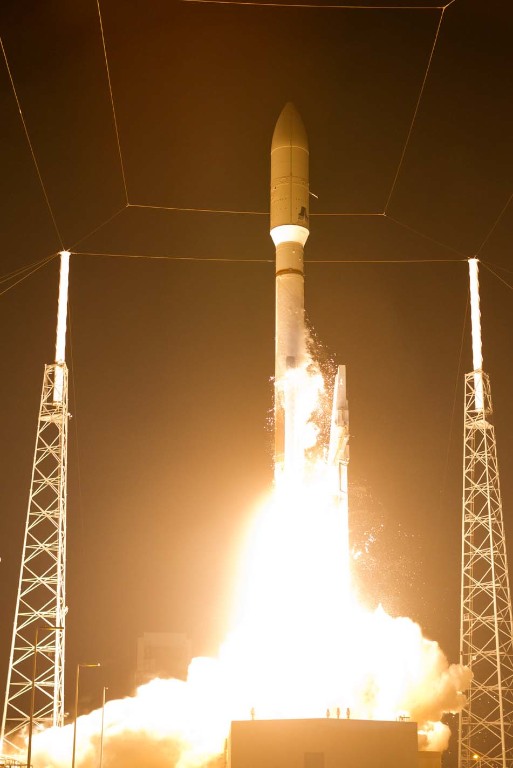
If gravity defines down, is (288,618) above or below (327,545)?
below

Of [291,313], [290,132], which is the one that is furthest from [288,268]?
[290,132]

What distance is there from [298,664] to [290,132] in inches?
669

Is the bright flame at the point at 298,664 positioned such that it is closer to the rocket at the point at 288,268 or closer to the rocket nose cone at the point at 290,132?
the rocket at the point at 288,268

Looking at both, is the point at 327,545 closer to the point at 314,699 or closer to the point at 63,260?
the point at 314,699

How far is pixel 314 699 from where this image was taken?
100.0ft

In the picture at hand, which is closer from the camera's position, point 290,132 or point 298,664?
point 298,664

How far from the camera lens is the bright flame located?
102 ft

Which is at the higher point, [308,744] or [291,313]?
[291,313]

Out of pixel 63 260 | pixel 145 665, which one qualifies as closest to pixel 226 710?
pixel 63 260

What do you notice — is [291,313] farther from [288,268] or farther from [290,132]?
[290,132]

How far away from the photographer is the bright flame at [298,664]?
3116cm

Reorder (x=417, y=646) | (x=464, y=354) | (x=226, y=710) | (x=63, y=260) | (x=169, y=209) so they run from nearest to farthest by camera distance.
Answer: (x=226, y=710) → (x=417, y=646) → (x=63, y=260) → (x=169, y=209) → (x=464, y=354)

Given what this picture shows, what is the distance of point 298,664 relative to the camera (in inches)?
1224

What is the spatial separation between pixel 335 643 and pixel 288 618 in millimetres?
1628
